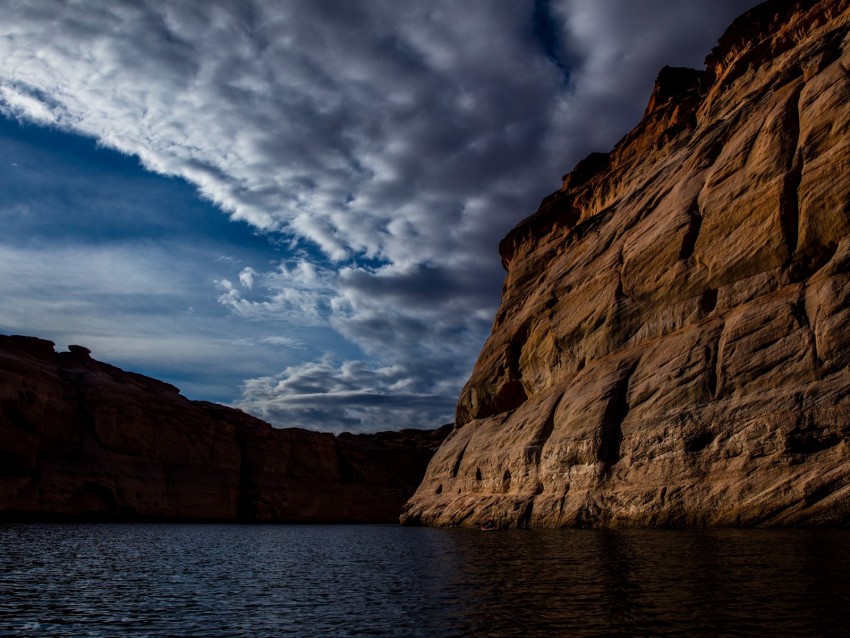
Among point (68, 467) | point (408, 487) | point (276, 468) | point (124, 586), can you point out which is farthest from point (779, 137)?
point (408, 487)

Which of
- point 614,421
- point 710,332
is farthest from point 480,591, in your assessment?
point 710,332

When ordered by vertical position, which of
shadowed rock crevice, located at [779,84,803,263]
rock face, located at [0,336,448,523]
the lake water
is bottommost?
the lake water

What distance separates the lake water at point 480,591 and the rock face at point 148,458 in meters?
48.4

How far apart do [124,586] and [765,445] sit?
2389cm

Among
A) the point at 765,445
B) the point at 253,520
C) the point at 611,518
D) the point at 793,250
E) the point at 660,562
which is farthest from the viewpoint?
the point at 253,520

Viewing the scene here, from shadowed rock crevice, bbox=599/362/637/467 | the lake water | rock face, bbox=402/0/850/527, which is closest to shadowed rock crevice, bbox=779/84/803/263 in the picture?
rock face, bbox=402/0/850/527

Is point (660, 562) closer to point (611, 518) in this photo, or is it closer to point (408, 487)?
point (611, 518)

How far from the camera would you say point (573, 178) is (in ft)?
234

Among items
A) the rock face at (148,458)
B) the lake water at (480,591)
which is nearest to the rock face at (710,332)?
the lake water at (480,591)

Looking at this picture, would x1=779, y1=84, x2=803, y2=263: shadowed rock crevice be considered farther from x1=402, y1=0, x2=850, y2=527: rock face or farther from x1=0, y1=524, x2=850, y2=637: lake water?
x1=0, y1=524, x2=850, y2=637: lake water

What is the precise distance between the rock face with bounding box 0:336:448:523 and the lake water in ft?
159

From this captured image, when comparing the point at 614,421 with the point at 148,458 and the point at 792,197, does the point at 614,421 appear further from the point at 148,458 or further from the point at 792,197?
the point at 148,458

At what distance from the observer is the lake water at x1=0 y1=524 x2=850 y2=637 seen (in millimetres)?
11625

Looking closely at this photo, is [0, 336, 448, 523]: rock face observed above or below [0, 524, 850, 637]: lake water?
above
